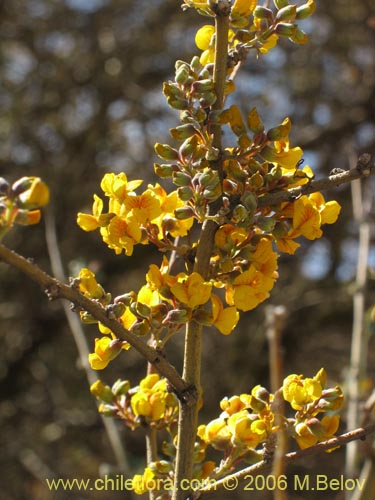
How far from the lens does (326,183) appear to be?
1.00 m

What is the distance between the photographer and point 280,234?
108 cm

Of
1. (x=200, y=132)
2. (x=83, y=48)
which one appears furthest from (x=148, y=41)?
(x=200, y=132)

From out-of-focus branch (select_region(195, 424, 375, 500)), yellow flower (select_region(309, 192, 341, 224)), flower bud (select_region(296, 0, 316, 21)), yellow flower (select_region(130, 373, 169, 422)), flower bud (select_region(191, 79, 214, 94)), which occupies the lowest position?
out-of-focus branch (select_region(195, 424, 375, 500))

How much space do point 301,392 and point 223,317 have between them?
17 cm

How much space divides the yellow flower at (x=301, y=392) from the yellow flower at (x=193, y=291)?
19cm

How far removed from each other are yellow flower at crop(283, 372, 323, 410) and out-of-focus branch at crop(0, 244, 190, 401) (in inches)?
6.3

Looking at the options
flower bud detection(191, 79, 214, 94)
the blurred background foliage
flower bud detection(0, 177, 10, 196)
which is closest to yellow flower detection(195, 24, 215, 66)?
flower bud detection(191, 79, 214, 94)

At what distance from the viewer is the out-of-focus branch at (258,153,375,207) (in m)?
0.95

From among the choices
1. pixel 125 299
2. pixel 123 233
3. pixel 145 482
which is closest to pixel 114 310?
pixel 125 299

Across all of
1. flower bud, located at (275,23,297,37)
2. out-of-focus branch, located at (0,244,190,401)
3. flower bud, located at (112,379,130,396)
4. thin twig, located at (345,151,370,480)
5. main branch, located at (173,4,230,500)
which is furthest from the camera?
thin twig, located at (345,151,370,480)

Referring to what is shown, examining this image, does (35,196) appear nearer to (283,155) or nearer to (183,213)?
(183,213)

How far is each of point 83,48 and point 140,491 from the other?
4333 mm

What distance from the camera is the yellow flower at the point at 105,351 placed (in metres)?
1.06

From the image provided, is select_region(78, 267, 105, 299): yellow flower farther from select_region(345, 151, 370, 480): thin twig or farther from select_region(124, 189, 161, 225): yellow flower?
select_region(345, 151, 370, 480): thin twig
